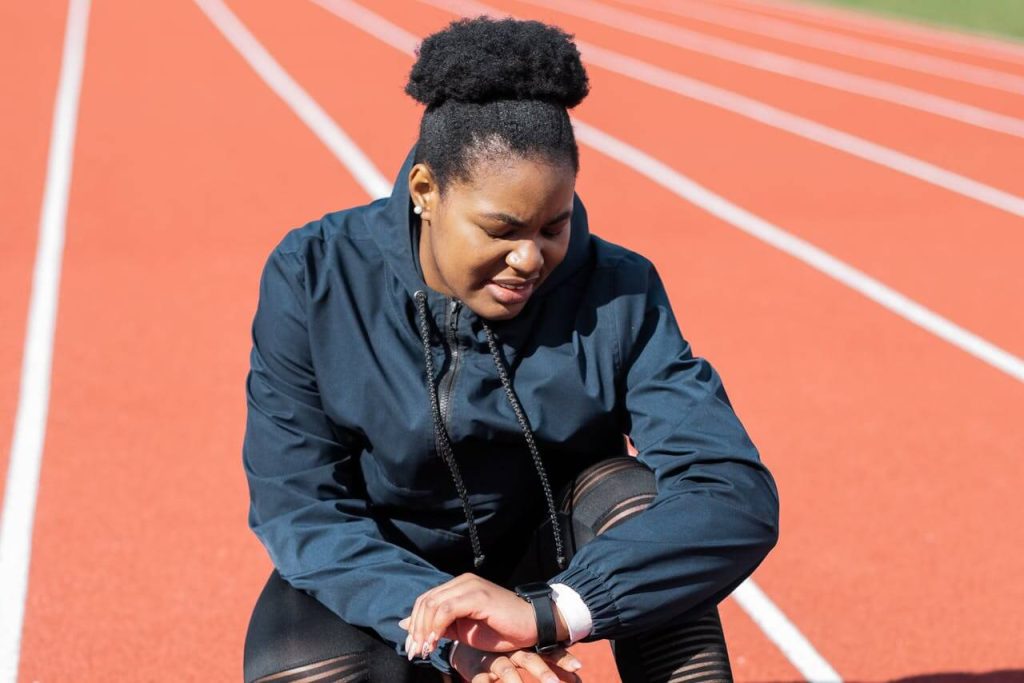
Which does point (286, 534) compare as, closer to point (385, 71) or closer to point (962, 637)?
point (962, 637)

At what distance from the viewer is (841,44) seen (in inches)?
530

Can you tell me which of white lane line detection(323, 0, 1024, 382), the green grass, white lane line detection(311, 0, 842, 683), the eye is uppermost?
the green grass

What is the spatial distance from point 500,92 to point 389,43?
1078 centimetres

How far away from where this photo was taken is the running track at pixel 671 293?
3672 millimetres

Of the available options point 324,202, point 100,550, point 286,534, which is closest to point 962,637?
point 286,534

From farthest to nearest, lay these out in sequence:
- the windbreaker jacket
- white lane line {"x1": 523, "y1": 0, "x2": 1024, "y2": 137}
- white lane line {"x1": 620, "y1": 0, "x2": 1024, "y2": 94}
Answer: white lane line {"x1": 620, "y1": 0, "x2": 1024, "y2": 94} → white lane line {"x1": 523, "y1": 0, "x2": 1024, "y2": 137} → the windbreaker jacket

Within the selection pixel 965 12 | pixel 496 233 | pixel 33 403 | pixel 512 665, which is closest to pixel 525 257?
pixel 496 233

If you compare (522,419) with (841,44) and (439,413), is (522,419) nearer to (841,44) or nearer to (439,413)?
(439,413)

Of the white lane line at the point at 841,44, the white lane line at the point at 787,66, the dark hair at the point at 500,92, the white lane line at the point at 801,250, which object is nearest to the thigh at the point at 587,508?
the dark hair at the point at 500,92

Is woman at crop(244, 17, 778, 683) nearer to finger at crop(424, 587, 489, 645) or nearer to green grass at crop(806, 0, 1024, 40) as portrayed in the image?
finger at crop(424, 587, 489, 645)

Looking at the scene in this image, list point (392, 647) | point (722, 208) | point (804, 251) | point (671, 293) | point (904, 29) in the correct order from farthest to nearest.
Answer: point (904, 29) < point (722, 208) < point (804, 251) < point (671, 293) < point (392, 647)

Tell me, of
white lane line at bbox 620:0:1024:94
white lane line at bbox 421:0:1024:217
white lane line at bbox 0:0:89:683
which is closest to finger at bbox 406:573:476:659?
white lane line at bbox 0:0:89:683

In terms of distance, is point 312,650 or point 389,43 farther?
point 389,43

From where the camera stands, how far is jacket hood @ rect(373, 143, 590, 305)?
2363 mm
